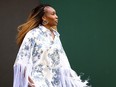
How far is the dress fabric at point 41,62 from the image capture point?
2473mm

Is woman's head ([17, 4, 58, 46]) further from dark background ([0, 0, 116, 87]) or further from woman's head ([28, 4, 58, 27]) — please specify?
dark background ([0, 0, 116, 87])

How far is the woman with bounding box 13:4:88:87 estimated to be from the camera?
2.48 meters

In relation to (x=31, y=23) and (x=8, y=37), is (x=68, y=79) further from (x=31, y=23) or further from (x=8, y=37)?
(x=8, y=37)

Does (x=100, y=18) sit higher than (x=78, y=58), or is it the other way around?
(x=100, y=18)

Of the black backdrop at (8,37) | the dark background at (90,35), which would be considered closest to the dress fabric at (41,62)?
the dark background at (90,35)

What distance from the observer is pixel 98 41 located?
4.27 metres

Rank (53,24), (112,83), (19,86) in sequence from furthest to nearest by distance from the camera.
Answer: (112,83) < (53,24) < (19,86)

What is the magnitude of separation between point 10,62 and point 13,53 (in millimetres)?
116

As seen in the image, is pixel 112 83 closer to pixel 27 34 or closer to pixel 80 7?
pixel 80 7

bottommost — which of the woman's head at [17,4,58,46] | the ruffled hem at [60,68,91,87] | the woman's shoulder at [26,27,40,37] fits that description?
the ruffled hem at [60,68,91,87]

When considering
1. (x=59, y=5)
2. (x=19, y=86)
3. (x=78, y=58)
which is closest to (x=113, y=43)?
(x=78, y=58)

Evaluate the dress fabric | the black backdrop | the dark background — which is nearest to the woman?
the dress fabric

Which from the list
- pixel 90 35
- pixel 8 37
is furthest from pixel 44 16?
pixel 8 37

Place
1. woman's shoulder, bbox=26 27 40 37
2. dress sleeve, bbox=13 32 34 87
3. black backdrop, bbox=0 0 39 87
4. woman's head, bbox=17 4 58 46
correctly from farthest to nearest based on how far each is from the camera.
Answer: black backdrop, bbox=0 0 39 87 < woman's head, bbox=17 4 58 46 < woman's shoulder, bbox=26 27 40 37 < dress sleeve, bbox=13 32 34 87
